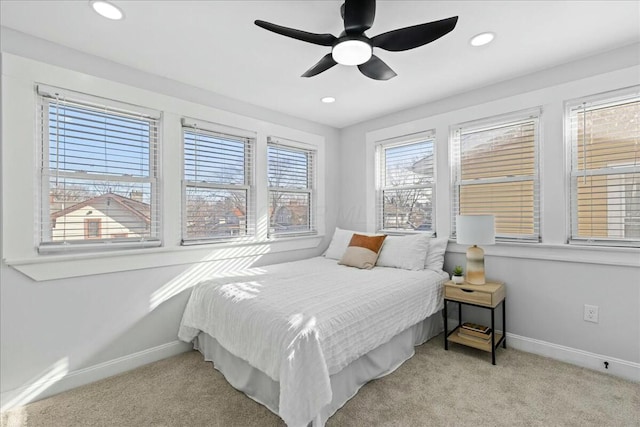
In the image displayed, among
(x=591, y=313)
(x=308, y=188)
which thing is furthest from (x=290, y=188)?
(x=591, y=313)

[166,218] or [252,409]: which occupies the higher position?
[166,218]

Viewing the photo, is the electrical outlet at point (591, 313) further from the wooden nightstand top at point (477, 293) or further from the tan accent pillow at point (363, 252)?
the tan accent pillow at point (363, 252)

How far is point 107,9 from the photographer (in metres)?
1.82

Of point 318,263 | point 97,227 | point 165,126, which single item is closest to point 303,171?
point 318,263

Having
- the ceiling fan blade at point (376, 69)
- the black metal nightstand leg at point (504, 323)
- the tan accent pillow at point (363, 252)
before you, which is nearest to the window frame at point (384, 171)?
the tan accent pillow at point (363, 252)

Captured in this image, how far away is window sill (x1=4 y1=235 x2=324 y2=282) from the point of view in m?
2.10

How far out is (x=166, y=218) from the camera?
2.69 metres

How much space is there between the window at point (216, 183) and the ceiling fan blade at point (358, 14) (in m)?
1.84

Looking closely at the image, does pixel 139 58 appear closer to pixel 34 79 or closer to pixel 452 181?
pixel 34 79

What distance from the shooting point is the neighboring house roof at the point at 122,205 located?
2254mm

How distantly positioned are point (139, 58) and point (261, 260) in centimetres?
217

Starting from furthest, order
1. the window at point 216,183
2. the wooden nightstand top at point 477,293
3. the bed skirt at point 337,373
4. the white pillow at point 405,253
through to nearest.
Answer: the white pillow at point 405,253, the window at point 216,183, the wooden nightstand top at point 477,293, the bed skirt at point 337,373

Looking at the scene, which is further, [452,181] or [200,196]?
[452,181]

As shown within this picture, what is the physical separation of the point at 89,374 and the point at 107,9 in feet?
8.30
